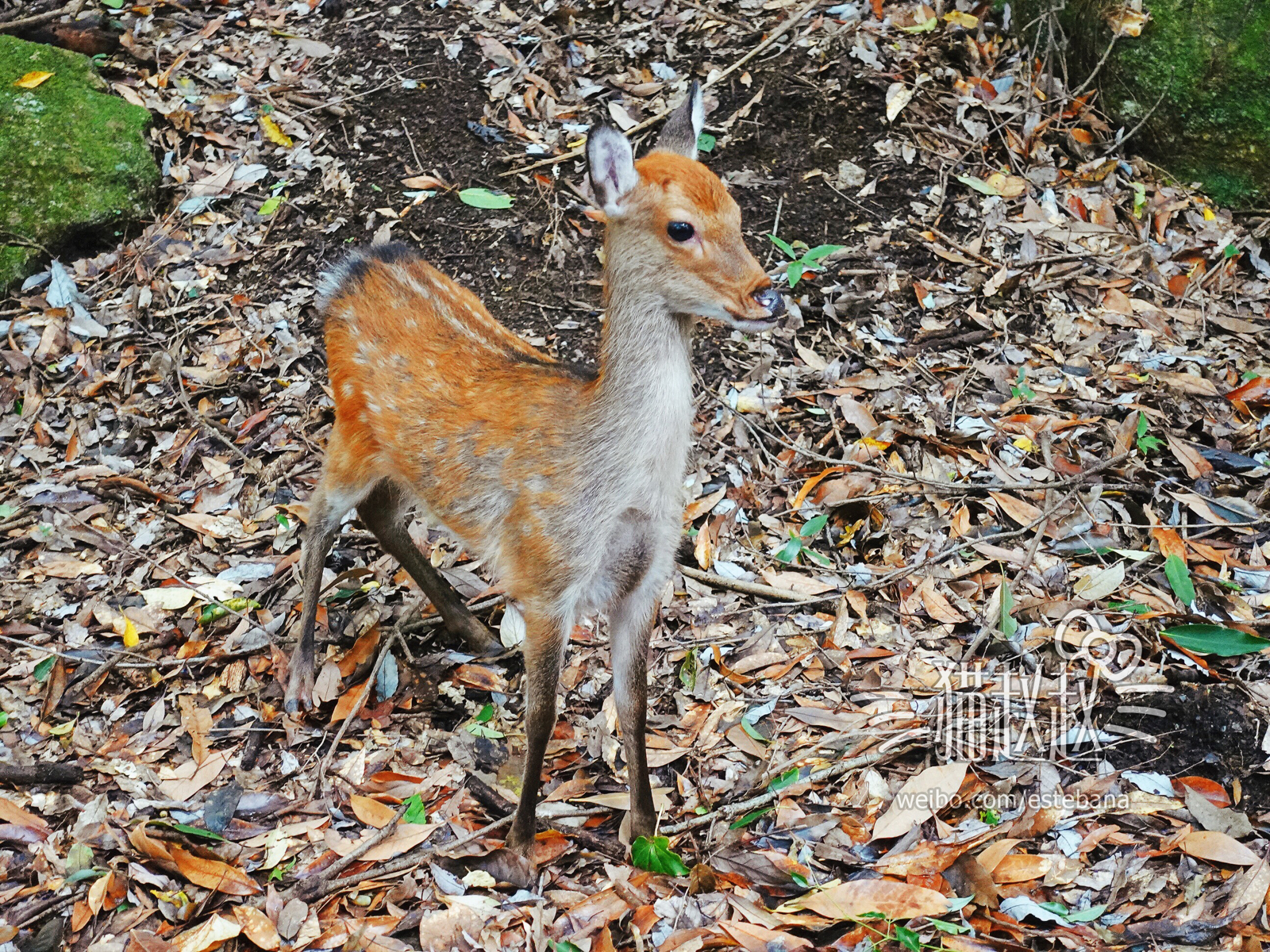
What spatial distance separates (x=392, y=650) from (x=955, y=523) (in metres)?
2.52

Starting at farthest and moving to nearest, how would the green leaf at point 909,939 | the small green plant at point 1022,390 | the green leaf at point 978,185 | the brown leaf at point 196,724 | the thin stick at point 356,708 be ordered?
the green leaf at point 978,185
the small green plant at point 1022,390
the brown leaf at point 196,724
the thin stick at point 356,708
the green leaf at point 909,939

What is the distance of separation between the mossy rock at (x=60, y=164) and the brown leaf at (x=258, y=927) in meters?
4.47

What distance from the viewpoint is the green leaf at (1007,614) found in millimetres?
4477

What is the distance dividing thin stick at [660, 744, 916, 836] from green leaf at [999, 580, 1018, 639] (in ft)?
2.25

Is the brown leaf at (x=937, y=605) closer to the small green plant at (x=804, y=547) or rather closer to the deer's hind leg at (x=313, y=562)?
the small green plant at (x=804, y=547)

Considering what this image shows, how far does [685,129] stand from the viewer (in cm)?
398

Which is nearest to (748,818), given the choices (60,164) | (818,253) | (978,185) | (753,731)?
(753,731)

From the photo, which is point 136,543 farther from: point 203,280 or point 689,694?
point 689,694

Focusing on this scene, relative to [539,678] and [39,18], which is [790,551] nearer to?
[539,678]

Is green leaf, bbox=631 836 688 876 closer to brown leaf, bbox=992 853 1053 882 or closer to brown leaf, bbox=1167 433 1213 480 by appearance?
brown leaf, bbox=992 853 1053 882

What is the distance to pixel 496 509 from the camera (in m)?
3.99

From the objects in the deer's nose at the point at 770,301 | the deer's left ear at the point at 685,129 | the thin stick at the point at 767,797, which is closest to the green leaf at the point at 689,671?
the thin stick at the point at 767,797

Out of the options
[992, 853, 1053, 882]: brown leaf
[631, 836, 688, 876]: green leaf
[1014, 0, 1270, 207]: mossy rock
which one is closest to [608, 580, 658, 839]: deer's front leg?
[631, 836, 688, 876]: green leaf

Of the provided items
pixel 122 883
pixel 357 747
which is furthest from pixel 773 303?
pixel 122 883
